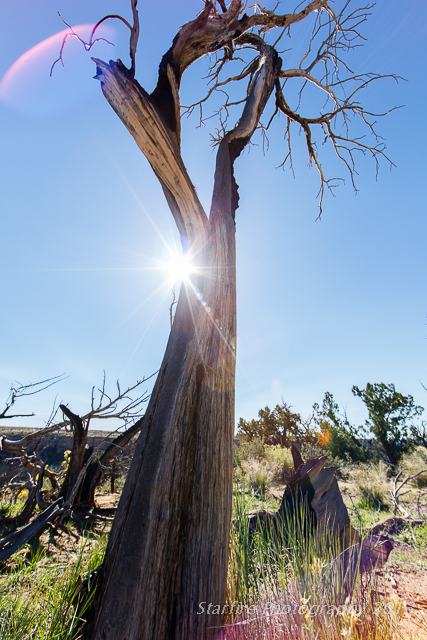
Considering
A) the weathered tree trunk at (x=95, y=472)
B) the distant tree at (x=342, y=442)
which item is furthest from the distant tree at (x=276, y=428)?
the weathered tree trunk at (x=95, y=472)

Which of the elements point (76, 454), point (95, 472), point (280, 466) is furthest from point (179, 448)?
point (280, 466)

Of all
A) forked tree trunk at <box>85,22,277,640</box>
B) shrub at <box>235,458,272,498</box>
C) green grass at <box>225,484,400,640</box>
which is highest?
forked tree trunk at <box>85,22,277,640</box>

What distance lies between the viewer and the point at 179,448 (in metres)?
1.19

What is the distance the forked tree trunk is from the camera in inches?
37.5

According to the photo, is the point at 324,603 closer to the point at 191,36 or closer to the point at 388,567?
the point at 388,567

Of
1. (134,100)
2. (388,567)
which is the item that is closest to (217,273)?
(134,100)

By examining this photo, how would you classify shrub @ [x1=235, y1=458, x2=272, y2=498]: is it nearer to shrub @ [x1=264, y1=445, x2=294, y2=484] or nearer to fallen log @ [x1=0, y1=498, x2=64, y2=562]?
shrub @ [x1=264, y1=445, x2=294, y2=484]

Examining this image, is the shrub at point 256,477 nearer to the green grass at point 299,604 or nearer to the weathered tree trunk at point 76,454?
the weathered tree trunk at point 76,454

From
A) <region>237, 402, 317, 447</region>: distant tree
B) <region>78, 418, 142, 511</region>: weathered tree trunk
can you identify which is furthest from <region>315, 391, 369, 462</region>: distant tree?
<region>78, 418, 142, 511</region>: weathered tree trunk

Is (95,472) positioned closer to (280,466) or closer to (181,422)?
(181,422)

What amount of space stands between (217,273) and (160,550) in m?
1.34

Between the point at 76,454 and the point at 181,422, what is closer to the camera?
the point at 181,422

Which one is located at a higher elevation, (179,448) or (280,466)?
(179,448)

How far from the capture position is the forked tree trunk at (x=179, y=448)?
3.13 ft
